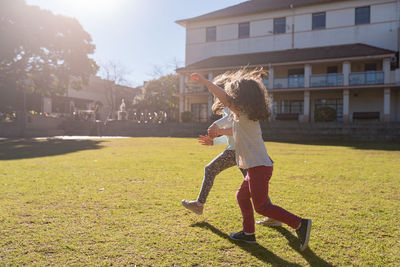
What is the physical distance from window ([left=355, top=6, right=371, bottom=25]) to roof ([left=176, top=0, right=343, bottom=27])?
2.56 m

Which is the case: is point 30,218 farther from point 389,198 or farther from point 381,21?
point 381,21

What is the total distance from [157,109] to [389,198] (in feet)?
126

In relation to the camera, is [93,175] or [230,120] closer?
[230,120]

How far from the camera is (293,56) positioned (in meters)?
25.7

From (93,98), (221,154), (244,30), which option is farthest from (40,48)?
(93,98)

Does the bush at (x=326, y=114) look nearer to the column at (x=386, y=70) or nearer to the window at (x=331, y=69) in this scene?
the column at (x=386, y=70)

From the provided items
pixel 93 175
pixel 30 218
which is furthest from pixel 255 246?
pixel 93 175

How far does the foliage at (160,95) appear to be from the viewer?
4125 centimetres

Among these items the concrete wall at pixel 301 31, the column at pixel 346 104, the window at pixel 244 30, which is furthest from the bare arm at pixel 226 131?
the window at pixel 244 30

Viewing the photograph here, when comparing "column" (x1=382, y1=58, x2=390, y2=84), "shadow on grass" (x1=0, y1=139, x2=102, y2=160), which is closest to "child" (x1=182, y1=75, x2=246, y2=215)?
"shadow on grass" (x1=0, y1=139, x2=102, y2=160)

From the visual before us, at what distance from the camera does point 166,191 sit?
181 inches

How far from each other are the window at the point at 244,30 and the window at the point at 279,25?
2.61 m

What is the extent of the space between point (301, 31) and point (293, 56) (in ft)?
13.8

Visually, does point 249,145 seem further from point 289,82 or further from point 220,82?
point 289,82
